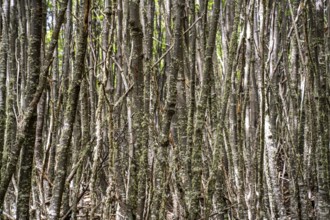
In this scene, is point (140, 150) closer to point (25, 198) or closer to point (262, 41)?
point (25, 198)

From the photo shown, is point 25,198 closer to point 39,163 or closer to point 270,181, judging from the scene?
point 39,163

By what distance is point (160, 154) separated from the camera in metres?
1.59

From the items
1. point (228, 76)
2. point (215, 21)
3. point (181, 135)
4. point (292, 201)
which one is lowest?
point (292, 201)

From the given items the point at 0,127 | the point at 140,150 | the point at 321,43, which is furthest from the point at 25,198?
the point at 321,43

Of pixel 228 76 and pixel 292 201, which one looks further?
pixel 292 201

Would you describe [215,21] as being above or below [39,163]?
above

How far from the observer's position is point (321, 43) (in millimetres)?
2787

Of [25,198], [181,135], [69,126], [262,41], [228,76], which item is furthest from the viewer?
[262,41]

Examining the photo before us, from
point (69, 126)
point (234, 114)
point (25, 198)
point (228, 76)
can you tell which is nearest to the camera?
point (25, 198)

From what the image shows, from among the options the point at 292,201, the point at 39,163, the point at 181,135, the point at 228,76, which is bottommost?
the point at 292,201

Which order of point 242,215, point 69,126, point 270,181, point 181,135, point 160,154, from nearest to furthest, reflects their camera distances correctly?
point 69,126
point 160,154
point 181,135
point 242,215
point 270,181

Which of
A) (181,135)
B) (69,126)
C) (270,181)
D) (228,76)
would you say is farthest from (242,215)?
(69,126)

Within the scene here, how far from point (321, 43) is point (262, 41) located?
0.83 metres

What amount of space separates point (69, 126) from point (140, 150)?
0.38 m
